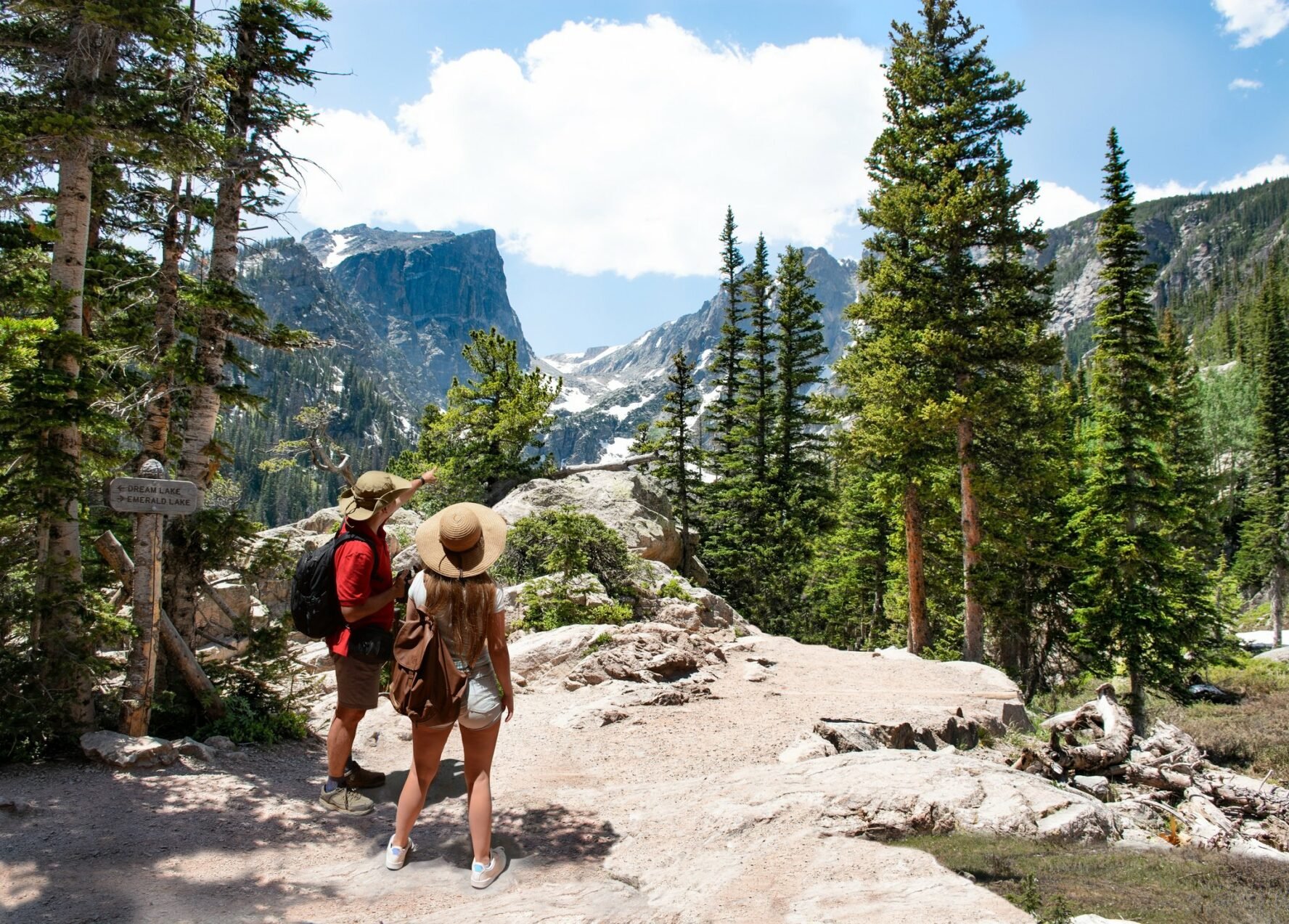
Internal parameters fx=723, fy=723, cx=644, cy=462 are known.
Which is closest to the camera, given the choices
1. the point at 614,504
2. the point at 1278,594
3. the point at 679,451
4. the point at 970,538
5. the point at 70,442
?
the point at 70,442

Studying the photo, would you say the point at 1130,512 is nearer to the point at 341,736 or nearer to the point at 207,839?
the point at 341,736

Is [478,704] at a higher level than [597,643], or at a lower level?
higher

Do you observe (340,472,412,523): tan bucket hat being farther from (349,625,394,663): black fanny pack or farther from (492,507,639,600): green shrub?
(492,507,639,600): green shrub

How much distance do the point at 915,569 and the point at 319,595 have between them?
1590cm

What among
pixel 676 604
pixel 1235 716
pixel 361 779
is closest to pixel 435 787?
pixel 361 779

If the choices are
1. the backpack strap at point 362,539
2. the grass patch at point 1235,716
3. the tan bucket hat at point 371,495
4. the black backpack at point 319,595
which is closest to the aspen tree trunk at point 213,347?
the black backpack at point 319,595

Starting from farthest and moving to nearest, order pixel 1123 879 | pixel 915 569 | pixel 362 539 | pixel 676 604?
pixel 915 569 < pixel 676 604 < pixel 362 539 < pixel 1123 879

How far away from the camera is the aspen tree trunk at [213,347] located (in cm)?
696

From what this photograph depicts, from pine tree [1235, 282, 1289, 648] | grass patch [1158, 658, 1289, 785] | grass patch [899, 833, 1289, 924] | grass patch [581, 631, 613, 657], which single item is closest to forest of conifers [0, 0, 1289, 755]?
grass patch [1158, 658, 1289, 785]

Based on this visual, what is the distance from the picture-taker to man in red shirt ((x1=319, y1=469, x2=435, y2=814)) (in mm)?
5066

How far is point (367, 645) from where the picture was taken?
5320mm

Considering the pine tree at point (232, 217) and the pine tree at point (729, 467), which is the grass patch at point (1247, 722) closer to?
the pine tree at point (232, 217)

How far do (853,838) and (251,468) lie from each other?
152 meters

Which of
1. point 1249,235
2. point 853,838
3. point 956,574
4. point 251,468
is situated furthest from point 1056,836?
point 1249,235
